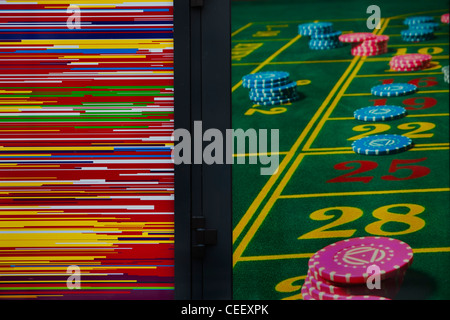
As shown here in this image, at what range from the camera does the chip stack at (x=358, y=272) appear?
4.57 metres

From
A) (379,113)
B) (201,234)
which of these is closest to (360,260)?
(201,234)

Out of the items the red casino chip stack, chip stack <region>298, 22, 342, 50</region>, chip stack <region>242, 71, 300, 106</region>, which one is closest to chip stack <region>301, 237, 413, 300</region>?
chip stack <region>242, 71, 300, 106</region>

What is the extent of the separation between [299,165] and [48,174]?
16.5ft

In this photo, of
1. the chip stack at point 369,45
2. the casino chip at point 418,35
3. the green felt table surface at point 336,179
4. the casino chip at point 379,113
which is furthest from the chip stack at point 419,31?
the casino chip at point 379,113

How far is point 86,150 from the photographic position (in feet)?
10.7

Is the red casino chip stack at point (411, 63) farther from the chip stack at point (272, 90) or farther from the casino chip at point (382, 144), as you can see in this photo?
the casino chip at point (382, 144)

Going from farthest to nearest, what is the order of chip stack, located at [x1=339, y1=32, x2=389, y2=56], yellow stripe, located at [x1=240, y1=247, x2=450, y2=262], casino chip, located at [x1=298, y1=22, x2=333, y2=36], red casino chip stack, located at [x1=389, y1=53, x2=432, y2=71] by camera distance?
casino chip, located at [x1=298, y1=22, x2=333, y2=36], chip stack, located at [x1=339, y1=32, x2=389, y2=56], red casino chip stack, located at [x1=389, y1=53, x2=432, y2=71], yellow stripe, located at [x1=240, y1=247, x2=450, y2=262]

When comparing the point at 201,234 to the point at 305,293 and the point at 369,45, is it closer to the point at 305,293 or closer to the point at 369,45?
the point at 305,293

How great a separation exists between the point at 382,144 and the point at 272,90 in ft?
9.34

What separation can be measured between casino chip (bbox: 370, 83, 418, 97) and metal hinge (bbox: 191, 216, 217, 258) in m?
8.09

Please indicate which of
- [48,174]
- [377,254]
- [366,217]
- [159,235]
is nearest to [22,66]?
[48,174]

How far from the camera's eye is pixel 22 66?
3225 millimetres

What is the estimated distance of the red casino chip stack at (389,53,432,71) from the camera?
12.2 meters

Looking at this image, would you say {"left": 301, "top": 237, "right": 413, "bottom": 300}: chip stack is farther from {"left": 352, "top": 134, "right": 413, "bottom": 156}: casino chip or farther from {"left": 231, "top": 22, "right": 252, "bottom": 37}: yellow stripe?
{"left": 231, "top": 22, "right": 252, "bottom": 37}: yellow stripe
